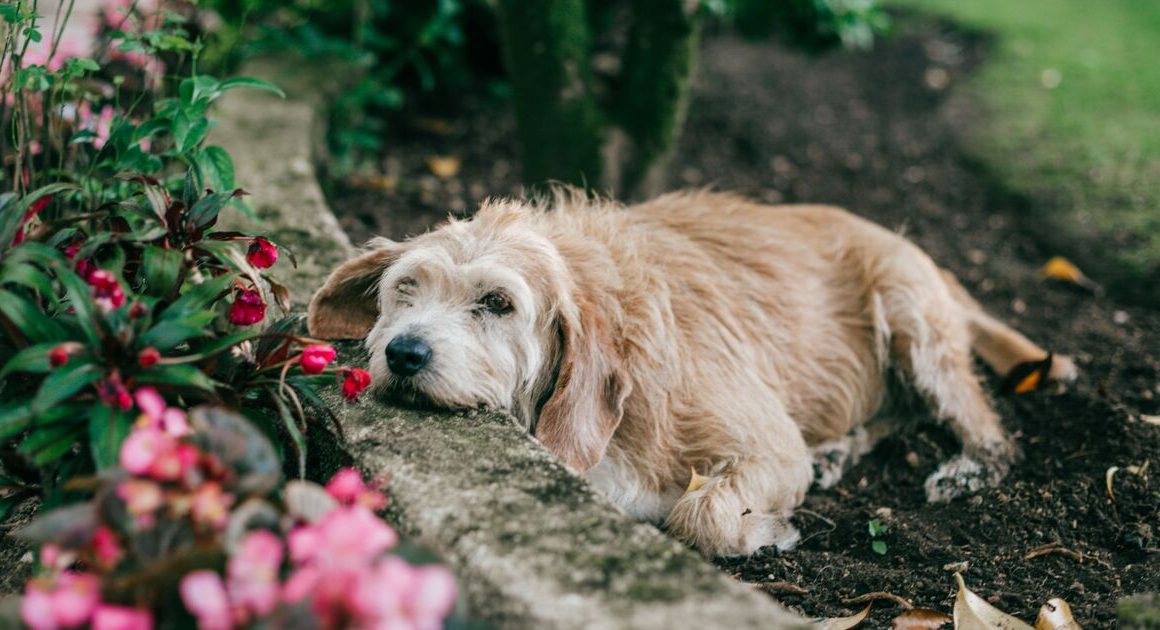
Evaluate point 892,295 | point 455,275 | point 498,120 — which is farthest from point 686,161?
point 455,275

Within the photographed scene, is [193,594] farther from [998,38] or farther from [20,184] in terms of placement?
[998,38]

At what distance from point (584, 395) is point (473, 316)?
1.47 feet

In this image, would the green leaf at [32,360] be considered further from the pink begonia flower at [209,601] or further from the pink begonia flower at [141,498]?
the pink begonia flower at [209,601]

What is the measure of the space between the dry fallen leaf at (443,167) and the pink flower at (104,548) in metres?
4.57

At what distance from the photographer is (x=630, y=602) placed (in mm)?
1985

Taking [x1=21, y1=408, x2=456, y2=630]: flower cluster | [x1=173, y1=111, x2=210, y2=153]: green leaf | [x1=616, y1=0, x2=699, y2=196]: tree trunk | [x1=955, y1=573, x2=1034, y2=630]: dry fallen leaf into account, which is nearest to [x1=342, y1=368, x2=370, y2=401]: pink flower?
[x1=21, y1=408, x2=456, y2=630]: flower cluster

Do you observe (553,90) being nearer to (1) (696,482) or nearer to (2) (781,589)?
(1) (696,482)

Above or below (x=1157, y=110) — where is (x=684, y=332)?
below

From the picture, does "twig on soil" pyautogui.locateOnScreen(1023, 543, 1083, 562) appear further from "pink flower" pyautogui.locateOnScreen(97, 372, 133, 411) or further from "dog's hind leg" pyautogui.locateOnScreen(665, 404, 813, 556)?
"pink flower" pyautogui.locateOnScreen(97, 372, 133, 411)

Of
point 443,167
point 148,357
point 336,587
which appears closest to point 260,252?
point 148,357

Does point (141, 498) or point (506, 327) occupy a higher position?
point (141, 498)

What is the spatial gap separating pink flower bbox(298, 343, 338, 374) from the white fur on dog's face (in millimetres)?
437

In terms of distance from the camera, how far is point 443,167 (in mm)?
6238

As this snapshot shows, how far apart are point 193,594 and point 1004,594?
240 centimetres
